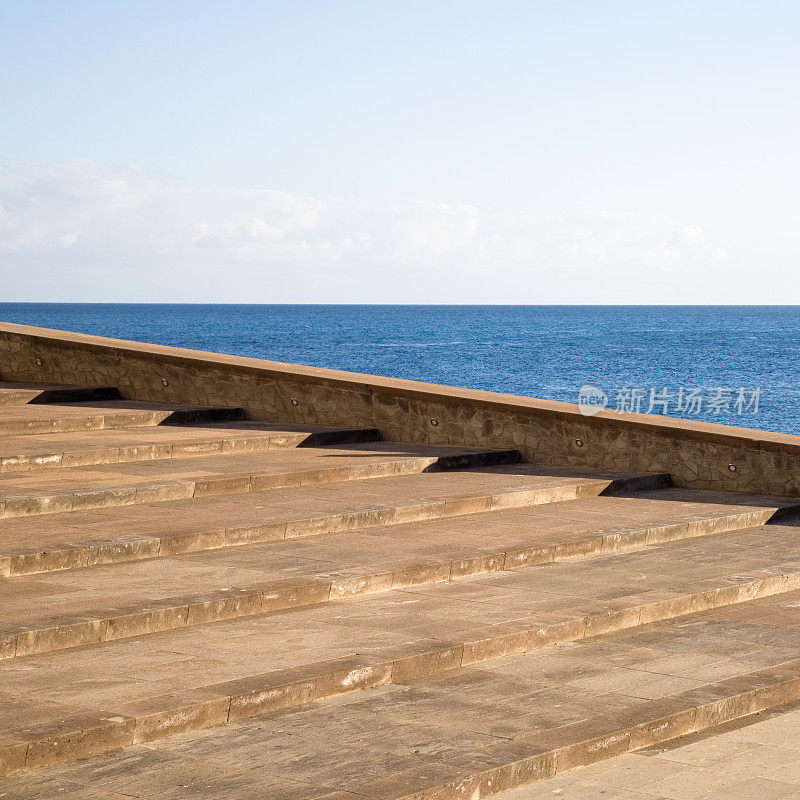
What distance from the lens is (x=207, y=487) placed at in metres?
7.71

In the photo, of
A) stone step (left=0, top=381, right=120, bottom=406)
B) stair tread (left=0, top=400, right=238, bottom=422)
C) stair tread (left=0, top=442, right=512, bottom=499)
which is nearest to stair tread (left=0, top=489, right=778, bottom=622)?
stair tread (left=0, top=442, right=512, bottom=499)

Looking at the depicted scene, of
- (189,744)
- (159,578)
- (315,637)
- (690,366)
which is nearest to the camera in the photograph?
(189,744)

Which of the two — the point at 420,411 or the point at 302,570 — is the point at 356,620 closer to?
the point at 302,570

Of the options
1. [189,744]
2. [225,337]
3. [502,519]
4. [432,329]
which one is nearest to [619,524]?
[502,519]

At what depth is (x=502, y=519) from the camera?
7.70 metres

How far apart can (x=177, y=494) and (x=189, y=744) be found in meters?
3.74

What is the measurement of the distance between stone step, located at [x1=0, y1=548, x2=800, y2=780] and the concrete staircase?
13 millimetres

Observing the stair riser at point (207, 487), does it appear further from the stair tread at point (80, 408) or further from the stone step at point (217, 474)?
the stair tread at point (80, 408)

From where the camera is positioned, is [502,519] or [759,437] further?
[759,437]

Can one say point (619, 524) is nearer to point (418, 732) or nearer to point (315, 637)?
point (315, 637)

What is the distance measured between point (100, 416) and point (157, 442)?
1.15 meters

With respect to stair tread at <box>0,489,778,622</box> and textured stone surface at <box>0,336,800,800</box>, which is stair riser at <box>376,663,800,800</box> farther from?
stair tread at <box>0,489,778,622</box>

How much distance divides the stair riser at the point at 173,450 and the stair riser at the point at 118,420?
1139 mm

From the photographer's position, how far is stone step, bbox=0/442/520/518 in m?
7.05
